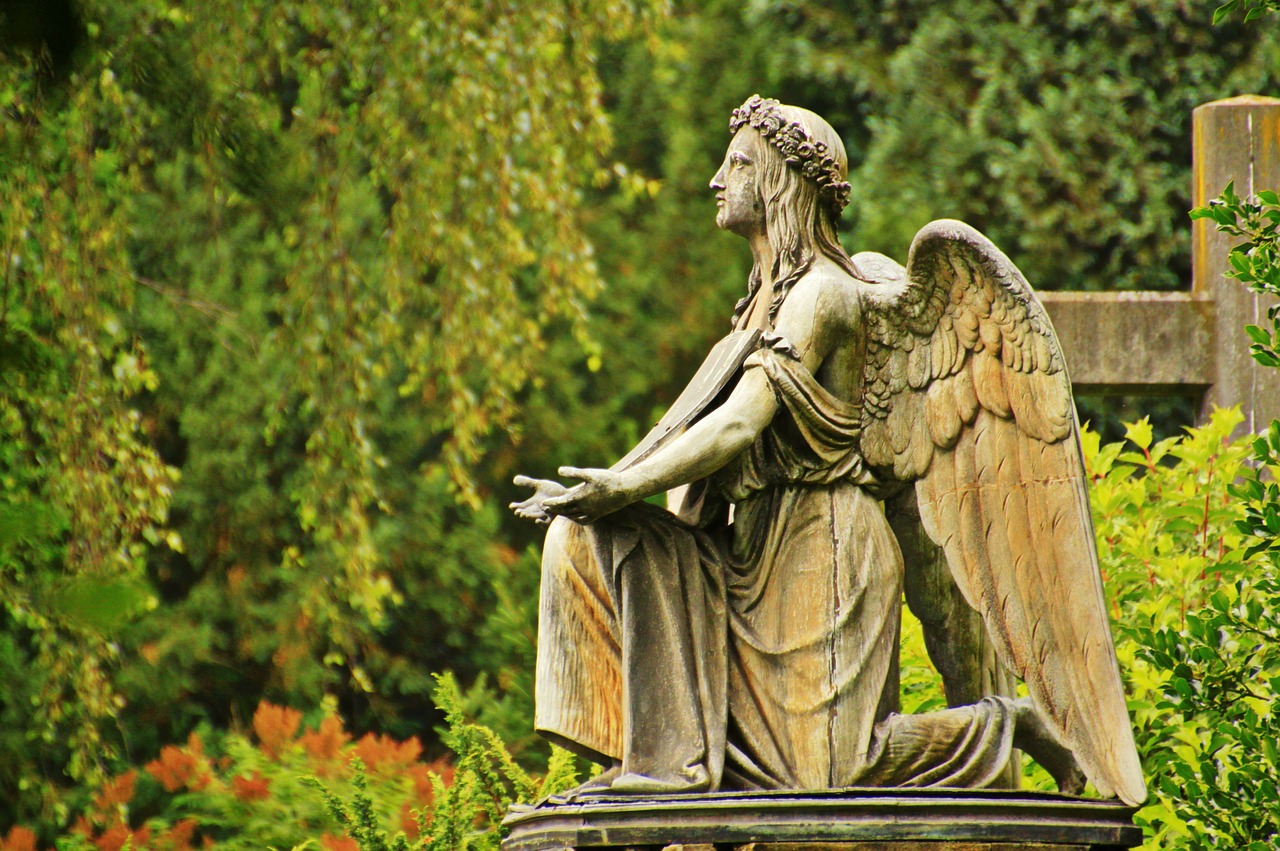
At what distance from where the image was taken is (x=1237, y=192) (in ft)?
18.4

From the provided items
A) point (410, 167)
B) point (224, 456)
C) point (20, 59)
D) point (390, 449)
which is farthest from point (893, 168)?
point (20, 59)

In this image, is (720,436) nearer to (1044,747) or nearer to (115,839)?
(1044,747)

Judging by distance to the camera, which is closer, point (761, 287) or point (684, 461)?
point (684, 461)

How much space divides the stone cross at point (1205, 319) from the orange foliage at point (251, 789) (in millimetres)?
3693

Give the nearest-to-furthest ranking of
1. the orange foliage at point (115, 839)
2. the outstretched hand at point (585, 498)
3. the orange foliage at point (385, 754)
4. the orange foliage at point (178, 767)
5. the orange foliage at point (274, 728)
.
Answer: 1. the outstretched hand at point (585, 498)
2. the orange foliage at point (115, 839)
3. the orange foliage at point (385, 754)
4. the orange foliage at point (274, 728)
5. the orange foliage at point (178, 767)

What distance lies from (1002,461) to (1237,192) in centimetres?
213

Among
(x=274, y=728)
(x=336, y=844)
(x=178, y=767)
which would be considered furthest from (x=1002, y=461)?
(x=178, y=767)

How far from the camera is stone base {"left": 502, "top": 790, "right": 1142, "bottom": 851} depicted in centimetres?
352

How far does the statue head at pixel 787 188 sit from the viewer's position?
4.01 m

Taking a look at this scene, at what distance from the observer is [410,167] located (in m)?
7.79

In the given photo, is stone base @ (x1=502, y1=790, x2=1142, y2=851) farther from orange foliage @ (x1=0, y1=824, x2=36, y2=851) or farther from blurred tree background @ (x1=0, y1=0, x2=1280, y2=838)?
orange foliage @ (x1=0, y1=824, x2=36, y2=851)

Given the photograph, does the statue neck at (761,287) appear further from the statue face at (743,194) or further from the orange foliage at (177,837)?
the orange foliage at (177,837)

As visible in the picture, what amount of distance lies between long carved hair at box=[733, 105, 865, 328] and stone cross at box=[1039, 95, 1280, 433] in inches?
65.8

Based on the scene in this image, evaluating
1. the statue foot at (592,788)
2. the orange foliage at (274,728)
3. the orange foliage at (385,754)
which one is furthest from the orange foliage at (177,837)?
the statue foot at (592,788)
